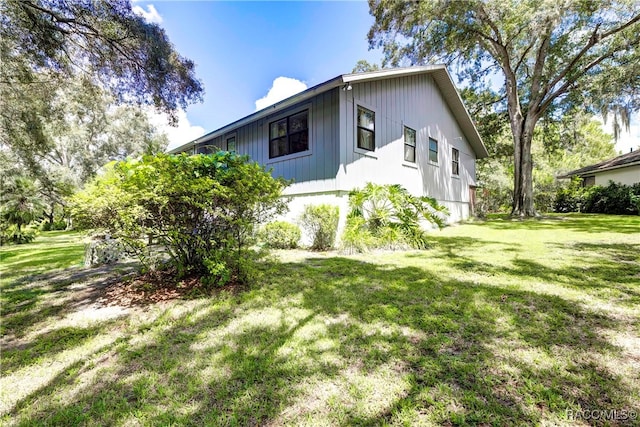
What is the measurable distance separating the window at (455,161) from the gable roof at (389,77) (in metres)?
1.52

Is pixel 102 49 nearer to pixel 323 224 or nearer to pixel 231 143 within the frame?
pixel 323 224

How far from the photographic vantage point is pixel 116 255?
5984 mm

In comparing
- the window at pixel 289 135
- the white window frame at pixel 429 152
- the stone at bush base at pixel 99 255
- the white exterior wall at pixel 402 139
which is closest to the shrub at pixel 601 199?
the white exterior wall at pixel 402 139

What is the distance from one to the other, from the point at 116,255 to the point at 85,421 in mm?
5236

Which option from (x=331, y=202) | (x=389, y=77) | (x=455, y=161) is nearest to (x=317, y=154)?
(x=331, y=202)

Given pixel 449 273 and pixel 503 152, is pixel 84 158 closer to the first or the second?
pixel 449 273

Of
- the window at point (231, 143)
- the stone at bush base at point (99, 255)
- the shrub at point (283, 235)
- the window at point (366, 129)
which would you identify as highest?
the window at point (231, 143)

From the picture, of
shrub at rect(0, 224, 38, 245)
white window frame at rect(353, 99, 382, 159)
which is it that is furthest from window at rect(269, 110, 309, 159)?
shrub at rect(0, 224, 38, 245)

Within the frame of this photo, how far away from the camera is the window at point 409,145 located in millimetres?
10383

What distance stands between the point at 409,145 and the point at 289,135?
15.7 ft

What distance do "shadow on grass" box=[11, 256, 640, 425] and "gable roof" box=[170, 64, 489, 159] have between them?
19.3 feet

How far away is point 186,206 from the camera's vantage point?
365 centimetres

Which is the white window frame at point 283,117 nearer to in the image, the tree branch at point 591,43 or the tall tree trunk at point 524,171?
the tall tree trunk at point 524,171

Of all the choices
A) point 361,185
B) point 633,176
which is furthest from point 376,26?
point 633,176
